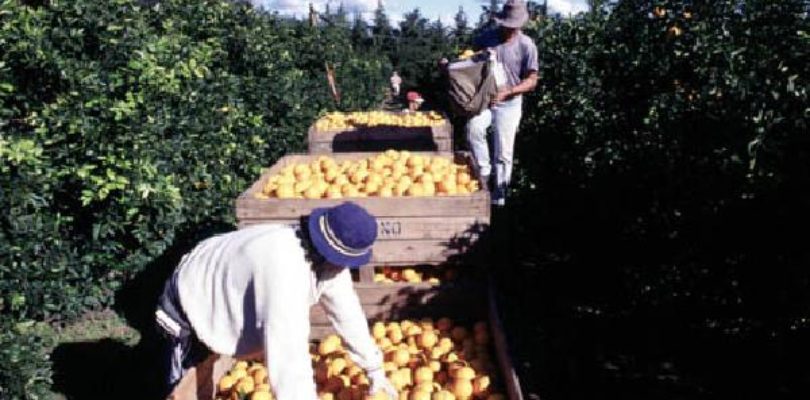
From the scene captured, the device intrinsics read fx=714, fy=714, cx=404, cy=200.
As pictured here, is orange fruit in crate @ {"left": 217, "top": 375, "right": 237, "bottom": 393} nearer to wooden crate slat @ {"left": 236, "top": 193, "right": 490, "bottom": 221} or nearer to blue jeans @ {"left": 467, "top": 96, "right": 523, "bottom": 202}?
wooden crate slat @ {"left": 236, "top": 193, "right": 490, "bottom": 221}

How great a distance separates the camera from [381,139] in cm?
920

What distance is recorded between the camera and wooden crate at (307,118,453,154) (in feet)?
29.6

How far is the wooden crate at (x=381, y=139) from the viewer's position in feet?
29.6

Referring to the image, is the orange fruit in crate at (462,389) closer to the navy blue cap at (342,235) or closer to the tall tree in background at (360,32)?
the navy blue cap at (342,235)

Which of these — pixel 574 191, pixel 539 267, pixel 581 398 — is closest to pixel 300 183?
pixel 581 398

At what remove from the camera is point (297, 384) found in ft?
9.09

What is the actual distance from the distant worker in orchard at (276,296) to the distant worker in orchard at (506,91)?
13.1 feet

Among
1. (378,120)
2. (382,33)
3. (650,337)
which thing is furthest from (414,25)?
(650,337)

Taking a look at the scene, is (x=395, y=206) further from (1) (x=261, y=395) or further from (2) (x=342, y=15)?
(2) (x=342, y=15)

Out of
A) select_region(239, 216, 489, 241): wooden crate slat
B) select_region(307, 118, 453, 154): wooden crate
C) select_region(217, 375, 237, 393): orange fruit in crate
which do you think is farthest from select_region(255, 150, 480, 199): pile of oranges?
select_region(307, 118, 453, 154): wooden crate

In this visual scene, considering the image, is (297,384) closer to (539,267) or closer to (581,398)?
(581,398)

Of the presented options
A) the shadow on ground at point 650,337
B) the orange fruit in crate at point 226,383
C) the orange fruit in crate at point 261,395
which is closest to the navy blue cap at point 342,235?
the orange fruit in crate at point 261,395

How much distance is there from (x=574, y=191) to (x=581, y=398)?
143 inches

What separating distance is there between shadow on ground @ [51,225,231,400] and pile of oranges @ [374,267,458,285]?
68.1 inches
